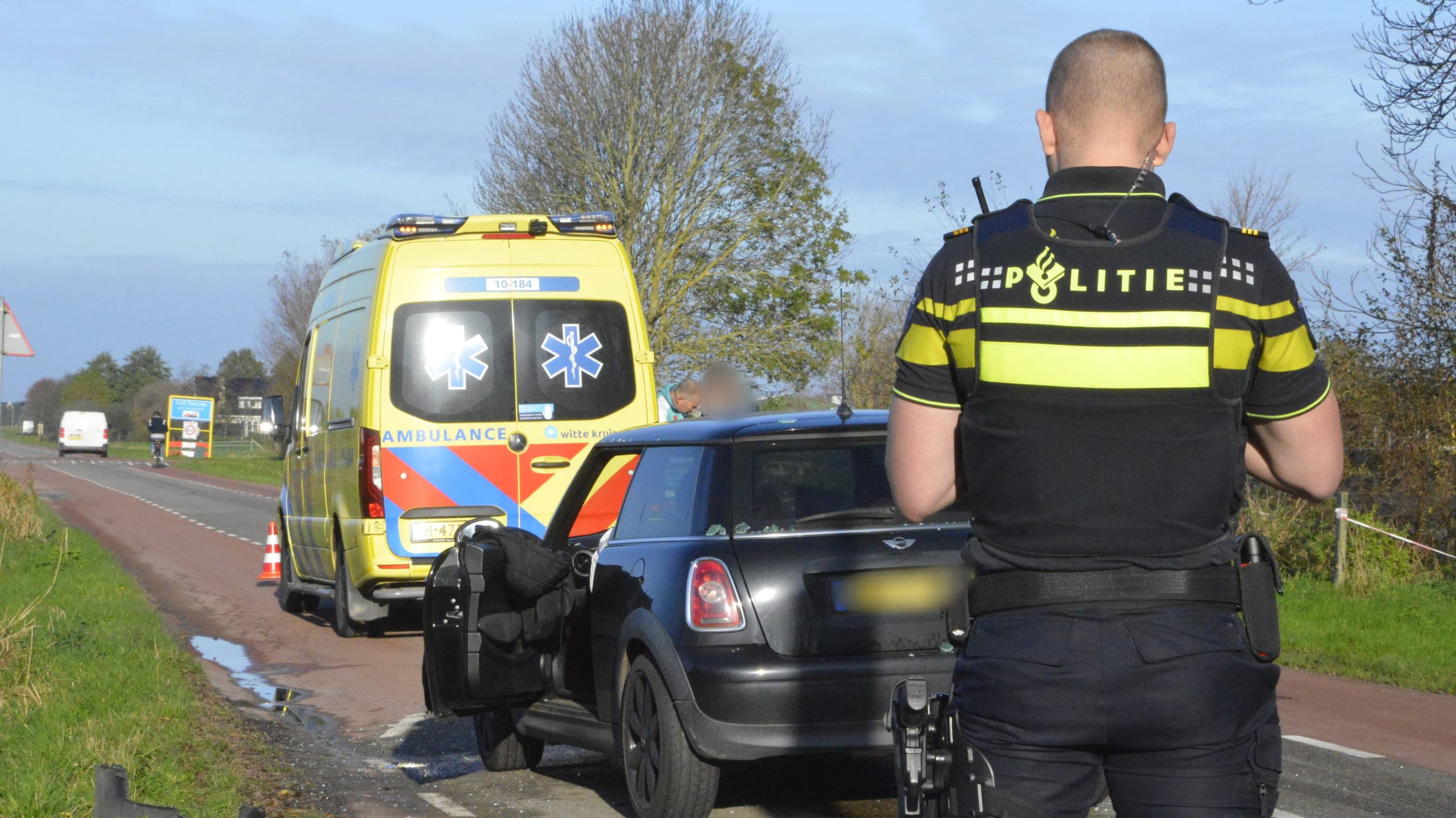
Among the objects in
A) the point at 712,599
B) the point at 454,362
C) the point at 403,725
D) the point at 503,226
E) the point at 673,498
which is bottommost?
the point at 403,725

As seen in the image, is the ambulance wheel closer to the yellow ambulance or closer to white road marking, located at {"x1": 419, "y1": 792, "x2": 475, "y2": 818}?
the yellow ambulance

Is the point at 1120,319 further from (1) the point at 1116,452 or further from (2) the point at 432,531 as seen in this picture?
(2) the point at 432,531

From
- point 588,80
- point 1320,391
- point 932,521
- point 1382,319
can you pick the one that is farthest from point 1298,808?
point 588,80

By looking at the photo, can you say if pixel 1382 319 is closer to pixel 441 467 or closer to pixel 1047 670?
pixel 441 467

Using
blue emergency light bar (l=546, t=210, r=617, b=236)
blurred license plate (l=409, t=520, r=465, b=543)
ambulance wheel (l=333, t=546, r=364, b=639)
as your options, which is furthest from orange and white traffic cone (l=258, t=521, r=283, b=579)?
blue emergency light bar (l=546, t=210, r=617, b=236)

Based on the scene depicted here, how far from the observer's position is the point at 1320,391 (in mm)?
2613

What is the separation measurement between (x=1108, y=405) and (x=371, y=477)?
925 centimetres

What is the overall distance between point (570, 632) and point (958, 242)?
13.8ft

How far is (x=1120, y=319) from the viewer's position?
2500 millimetres

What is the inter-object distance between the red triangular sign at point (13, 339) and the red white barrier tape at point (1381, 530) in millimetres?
12210

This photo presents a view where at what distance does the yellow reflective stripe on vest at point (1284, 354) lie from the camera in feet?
8.38

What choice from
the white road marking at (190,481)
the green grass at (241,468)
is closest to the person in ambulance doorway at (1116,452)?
the white road marking at (190,481)

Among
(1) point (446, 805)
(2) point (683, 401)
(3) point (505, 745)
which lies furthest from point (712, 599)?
(2) point (683, 401)

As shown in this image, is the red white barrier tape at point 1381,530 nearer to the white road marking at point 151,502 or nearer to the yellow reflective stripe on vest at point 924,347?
the yellow reflective stripe on vest at point 924,347
